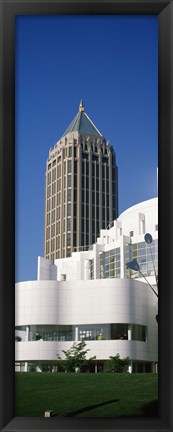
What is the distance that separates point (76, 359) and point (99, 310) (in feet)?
3.69

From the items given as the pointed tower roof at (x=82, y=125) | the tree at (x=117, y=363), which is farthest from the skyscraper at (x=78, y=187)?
the tree at (x=117, y=363)

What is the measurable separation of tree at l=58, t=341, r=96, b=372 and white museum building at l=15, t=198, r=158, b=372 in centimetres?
12

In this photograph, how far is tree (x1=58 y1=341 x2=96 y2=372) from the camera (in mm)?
10414

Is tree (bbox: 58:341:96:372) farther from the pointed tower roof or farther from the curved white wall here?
the pointed tower roof

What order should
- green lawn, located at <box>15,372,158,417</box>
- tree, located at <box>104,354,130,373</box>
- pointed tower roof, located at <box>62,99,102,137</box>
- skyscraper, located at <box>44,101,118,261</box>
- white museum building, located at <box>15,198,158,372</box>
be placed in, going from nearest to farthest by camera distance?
green lawn, located at <box>15,372,158,417</box> → pointed tower roof, located at <box>62,99,102,137</box> → skyscraper, located at <box>44,101,118,261</box> → tree, located at <box>104,354,130,373</box> → white museum building, located at <box>15,198,158,372</box>

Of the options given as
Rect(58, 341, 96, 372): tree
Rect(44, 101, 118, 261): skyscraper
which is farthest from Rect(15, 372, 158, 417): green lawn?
Rect(58, 341, 96, 372): tree

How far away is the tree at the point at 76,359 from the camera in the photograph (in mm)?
10414

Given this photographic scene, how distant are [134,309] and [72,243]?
1961mm
